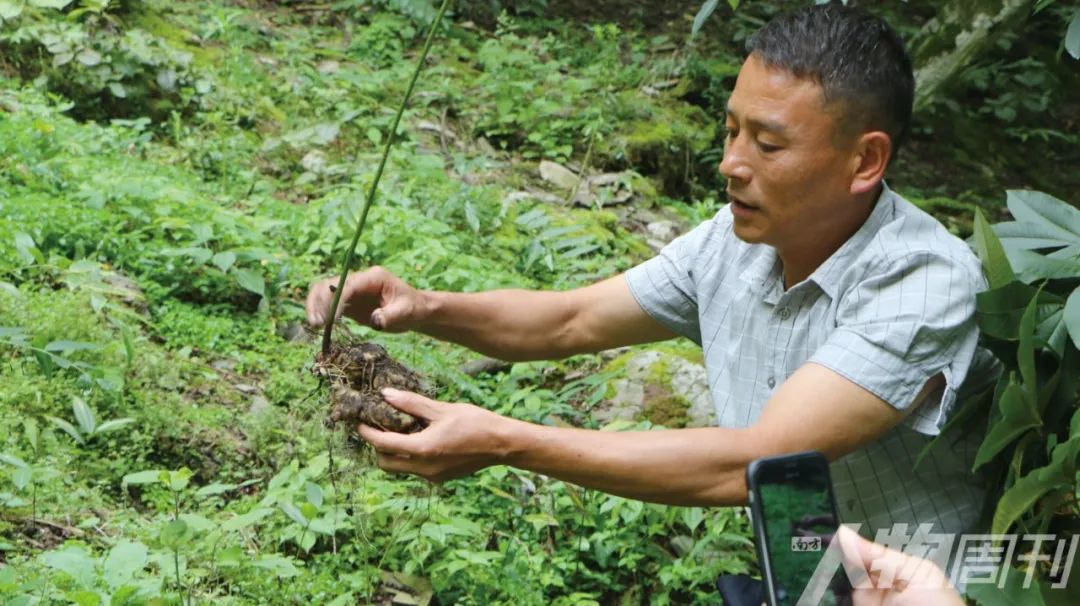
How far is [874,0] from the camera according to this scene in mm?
8719

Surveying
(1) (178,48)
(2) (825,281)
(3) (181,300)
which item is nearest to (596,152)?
(1) (178,48)

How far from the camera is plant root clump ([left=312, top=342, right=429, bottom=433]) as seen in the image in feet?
7.64

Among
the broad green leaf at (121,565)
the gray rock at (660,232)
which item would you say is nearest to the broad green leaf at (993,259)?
the broad green leaf at (121,565)

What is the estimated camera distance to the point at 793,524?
1.27m

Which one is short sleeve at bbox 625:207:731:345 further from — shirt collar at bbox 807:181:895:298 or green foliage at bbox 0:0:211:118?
green foliage at bbox 0:0:211:118

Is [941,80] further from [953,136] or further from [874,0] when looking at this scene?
[874,0]

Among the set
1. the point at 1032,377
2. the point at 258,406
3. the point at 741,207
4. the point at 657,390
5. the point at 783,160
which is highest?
the point at 783,160

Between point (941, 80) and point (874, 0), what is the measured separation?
2933 mm

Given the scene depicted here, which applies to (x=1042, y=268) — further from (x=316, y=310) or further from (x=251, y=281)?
(x=251, y=281)

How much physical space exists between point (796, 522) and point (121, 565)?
5.45 feet

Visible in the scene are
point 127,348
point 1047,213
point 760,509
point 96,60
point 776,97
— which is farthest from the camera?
point 96,60

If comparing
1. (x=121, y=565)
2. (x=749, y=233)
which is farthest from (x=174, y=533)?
(x=749, y=233)

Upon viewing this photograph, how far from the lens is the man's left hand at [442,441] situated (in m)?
2.13

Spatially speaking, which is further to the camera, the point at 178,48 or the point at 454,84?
the point at 454,84
